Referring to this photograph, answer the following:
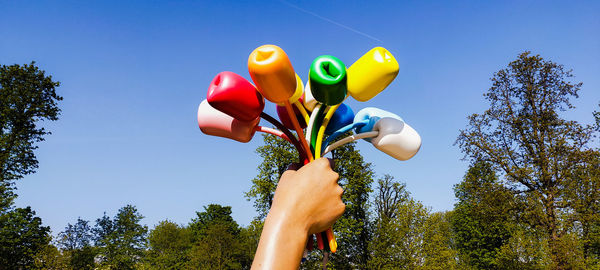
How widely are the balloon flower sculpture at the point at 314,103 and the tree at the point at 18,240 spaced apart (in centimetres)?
1729

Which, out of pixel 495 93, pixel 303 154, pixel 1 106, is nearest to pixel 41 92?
pixel 1 106

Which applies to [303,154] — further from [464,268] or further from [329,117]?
[464,268]

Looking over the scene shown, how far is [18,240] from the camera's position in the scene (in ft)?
57.7

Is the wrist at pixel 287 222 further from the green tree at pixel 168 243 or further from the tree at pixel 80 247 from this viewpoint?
the green tree at pixel 168 243

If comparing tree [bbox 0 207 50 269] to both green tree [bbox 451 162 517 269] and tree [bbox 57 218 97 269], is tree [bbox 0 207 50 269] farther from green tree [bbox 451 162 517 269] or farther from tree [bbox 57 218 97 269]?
green tree [bbox 451 162 517 269]

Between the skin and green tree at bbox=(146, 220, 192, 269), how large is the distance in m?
30.3

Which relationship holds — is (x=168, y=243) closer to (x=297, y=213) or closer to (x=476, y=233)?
(x=476, y=233)

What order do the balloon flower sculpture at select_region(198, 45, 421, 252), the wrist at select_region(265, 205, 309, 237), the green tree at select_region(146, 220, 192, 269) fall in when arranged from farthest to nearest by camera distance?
the green tree at select_region(146, 220, 192, 269), the balloon flower sculpture at select_region(198, 45, 421, 252), the wrist at select_region(265, 205, 309, 237)

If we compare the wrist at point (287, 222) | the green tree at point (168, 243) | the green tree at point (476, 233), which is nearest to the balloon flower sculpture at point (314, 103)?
the wrist at point (287, 222)

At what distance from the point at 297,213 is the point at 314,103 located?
6.59 feet

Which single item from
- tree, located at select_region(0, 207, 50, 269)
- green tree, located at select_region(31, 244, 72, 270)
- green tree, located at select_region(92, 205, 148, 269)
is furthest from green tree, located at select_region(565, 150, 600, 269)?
green tree, located at select_region(92, 205, 148, 269)

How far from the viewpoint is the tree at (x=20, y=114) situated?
16716mm

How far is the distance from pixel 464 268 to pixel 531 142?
11.1m

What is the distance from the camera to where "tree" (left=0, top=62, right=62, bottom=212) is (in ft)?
54.8
